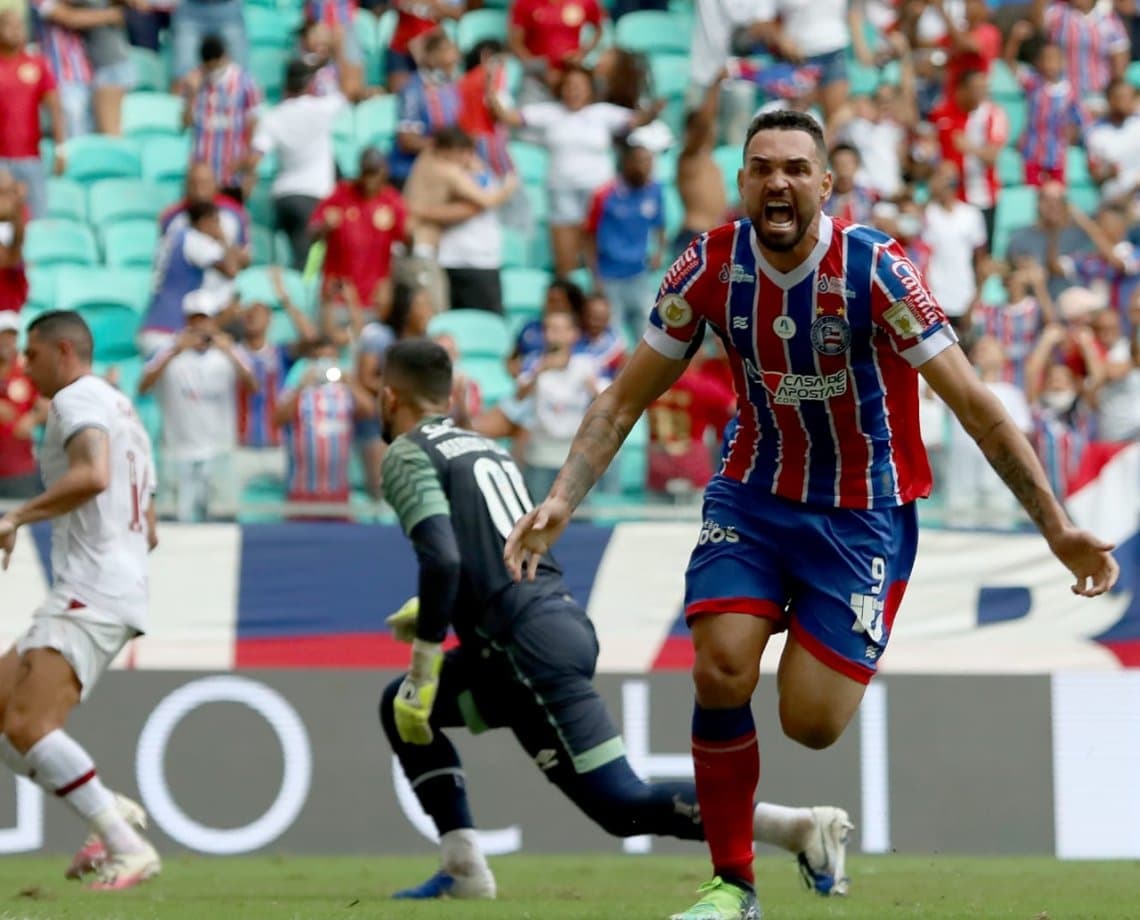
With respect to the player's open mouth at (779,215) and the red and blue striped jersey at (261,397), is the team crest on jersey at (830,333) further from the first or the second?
the red and blue striped jersey at (261,397)

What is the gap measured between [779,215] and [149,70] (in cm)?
1217

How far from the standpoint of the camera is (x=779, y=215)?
601 cm

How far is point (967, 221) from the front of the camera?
16.2m

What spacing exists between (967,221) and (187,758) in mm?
8165

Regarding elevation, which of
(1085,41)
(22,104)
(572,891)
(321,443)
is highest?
(1085,41)

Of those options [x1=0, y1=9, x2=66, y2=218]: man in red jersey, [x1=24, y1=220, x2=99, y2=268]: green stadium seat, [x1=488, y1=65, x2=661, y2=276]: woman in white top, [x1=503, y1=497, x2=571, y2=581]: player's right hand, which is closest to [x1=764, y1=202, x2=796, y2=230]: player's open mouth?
[x1=503, y1=497, x2=571, y2=581]: player's right hand

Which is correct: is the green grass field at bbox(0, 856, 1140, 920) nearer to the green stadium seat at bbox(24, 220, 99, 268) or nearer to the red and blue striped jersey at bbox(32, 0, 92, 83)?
the green stadium seat at bbox(24, 220, 99, 268)

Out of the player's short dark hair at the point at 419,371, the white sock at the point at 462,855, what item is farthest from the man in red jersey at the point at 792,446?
the white sock at the point at 462,855

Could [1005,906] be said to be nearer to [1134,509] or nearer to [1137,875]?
[1137,875]

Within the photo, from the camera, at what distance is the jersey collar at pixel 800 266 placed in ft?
20.2

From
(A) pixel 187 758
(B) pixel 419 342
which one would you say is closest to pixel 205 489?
(A) pixel 187 758

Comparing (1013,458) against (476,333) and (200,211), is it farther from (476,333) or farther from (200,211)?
(200,211)

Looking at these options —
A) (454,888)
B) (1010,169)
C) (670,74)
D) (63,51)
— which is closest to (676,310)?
(454,888)

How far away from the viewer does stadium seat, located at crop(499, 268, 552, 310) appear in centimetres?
1566
